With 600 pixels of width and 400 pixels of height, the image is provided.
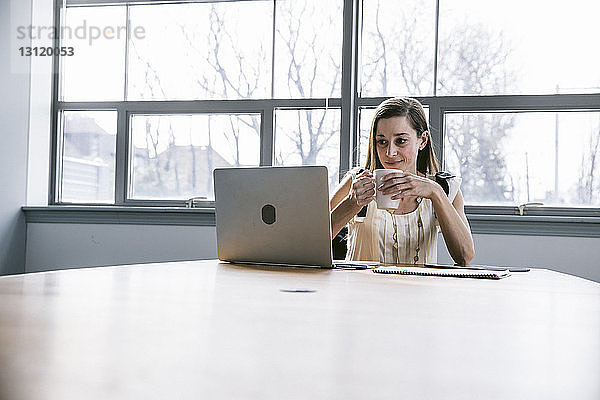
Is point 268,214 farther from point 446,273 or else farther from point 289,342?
point 289,342

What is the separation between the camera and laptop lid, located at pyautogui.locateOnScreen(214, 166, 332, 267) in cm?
150

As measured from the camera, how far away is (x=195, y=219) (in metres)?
3.29

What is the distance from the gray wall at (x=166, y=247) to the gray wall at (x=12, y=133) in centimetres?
12

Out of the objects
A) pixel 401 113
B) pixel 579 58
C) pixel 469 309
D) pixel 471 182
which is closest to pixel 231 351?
pixel 469 309

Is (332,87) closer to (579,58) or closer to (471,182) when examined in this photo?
(471,182)

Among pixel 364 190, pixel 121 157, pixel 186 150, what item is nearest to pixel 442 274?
pixel 364 190

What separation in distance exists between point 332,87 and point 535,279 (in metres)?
2.09

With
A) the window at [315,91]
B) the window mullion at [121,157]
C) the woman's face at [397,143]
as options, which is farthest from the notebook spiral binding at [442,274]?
the window mullion at [121,157]

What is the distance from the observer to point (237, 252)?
163 centimetres

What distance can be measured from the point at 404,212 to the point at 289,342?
5.09ft

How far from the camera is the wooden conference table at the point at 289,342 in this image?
42 centimetres

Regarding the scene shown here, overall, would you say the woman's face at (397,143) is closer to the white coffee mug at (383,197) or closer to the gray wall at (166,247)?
the white coffee mug at (383,197)

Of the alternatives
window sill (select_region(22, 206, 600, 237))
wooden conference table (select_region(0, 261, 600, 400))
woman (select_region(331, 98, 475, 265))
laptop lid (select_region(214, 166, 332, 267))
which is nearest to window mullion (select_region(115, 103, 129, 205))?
window sill (select_region(22, 206, 600, 237))

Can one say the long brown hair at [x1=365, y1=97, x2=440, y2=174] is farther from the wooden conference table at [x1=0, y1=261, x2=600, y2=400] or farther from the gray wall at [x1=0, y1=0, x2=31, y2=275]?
the gray wall at [x1=0, y1=0, x2=31, y2=275]
